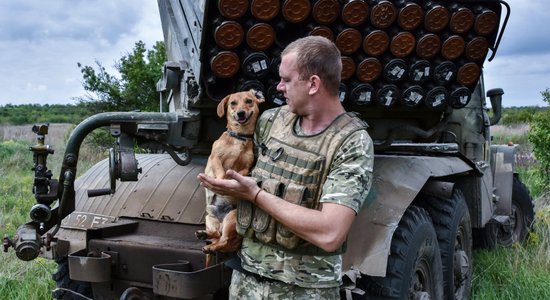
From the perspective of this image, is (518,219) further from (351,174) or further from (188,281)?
(351,174)

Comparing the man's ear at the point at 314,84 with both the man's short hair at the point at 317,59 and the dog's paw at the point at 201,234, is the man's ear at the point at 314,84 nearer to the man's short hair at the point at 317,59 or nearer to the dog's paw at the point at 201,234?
the man's short hair at the point at 317,59

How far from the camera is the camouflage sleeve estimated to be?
8.41 feet

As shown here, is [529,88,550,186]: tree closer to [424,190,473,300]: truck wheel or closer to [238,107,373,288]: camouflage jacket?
[424,190,473,300]: truck wheel

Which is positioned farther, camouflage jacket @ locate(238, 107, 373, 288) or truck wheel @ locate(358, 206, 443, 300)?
truck wheel @ locate(358, 206, 443, 300)

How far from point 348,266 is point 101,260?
141 cm

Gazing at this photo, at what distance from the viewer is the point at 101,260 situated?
3863 millimetres

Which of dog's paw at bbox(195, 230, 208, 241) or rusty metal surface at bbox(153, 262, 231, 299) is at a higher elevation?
dog's paw at bbox(195, 230, 208, 241)

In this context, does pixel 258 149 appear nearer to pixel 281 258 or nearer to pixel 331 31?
pixel 281 258

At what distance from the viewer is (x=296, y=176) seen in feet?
9.16

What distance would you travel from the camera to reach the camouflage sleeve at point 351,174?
8.41ft

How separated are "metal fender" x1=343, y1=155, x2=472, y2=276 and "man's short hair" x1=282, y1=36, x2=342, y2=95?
1.32 metres

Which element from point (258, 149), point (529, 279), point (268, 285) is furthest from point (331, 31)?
point (529, 279)

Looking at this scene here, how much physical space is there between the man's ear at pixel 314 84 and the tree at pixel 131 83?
889 cm

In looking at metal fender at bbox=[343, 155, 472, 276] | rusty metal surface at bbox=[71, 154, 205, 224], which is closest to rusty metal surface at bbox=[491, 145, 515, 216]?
metal fender at bbox=[343, 155, 472, 276]
